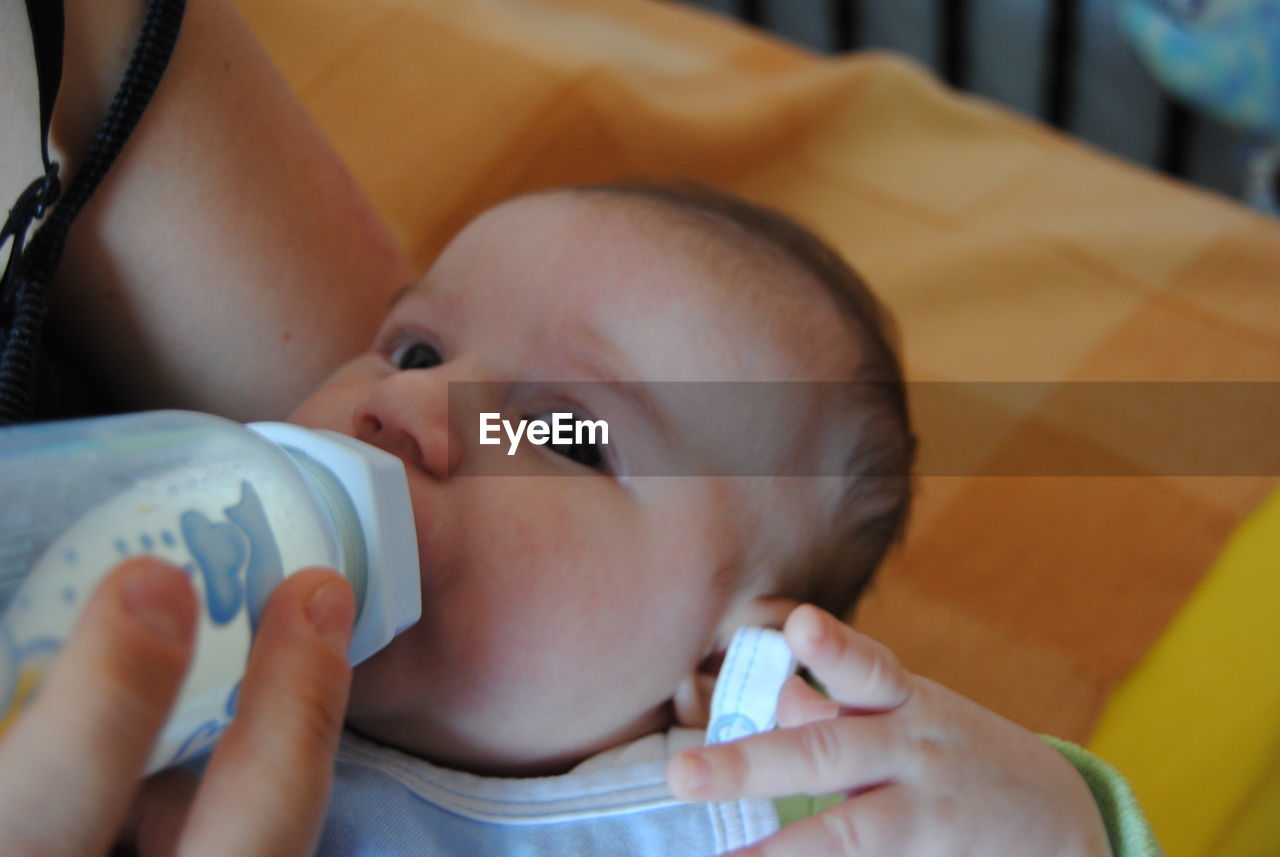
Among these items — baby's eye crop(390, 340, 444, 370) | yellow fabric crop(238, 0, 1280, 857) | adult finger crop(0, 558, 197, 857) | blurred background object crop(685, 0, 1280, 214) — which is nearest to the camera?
adult finger crop(0, 558, 197, 857)

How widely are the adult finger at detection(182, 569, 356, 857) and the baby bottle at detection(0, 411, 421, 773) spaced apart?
24mm

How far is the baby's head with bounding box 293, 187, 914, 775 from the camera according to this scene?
0.59 metres

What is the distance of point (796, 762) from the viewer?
0.49 m

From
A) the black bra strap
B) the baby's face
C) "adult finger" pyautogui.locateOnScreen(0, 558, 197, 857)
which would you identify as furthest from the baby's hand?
the black bra strap

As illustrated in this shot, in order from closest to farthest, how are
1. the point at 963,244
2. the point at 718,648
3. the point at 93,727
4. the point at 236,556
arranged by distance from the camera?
1. the point at 93,727
2. the point at 236,556
3. the point at 718,648
4. the point at 963,244

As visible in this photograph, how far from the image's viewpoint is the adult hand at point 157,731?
322 mm

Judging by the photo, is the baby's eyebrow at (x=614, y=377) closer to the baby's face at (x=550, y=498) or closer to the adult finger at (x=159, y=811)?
the baby's face at (x=550, y=498)

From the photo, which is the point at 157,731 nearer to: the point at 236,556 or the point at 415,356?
the point at 236,556

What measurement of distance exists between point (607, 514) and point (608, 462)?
4cm

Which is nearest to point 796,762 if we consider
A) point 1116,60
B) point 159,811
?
point 159,811

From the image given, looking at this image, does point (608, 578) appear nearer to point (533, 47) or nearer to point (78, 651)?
point (78, 651)

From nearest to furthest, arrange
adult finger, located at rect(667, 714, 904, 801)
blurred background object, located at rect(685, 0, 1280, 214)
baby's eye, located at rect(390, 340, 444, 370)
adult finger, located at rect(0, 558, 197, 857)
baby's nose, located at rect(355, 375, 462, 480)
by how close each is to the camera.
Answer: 1. adult finger, located at rect(0, 558, 197, 857)
2. adult finger, located at rect(667, 714, 904, 801)
3. baby's nose, located at rect(355, 375, 462, 480)
4. baby's eye, located at rect(390, 340, 444, 370)
5. blurred background object, located at rect(685, 0, 1280, 214)

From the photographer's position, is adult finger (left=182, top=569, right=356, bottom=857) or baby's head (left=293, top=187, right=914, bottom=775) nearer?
adult finger (left=182, top=569, right=356, bottom=857)

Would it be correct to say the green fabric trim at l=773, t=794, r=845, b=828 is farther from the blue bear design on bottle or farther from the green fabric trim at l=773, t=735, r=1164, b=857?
the blue bear design on bottle
